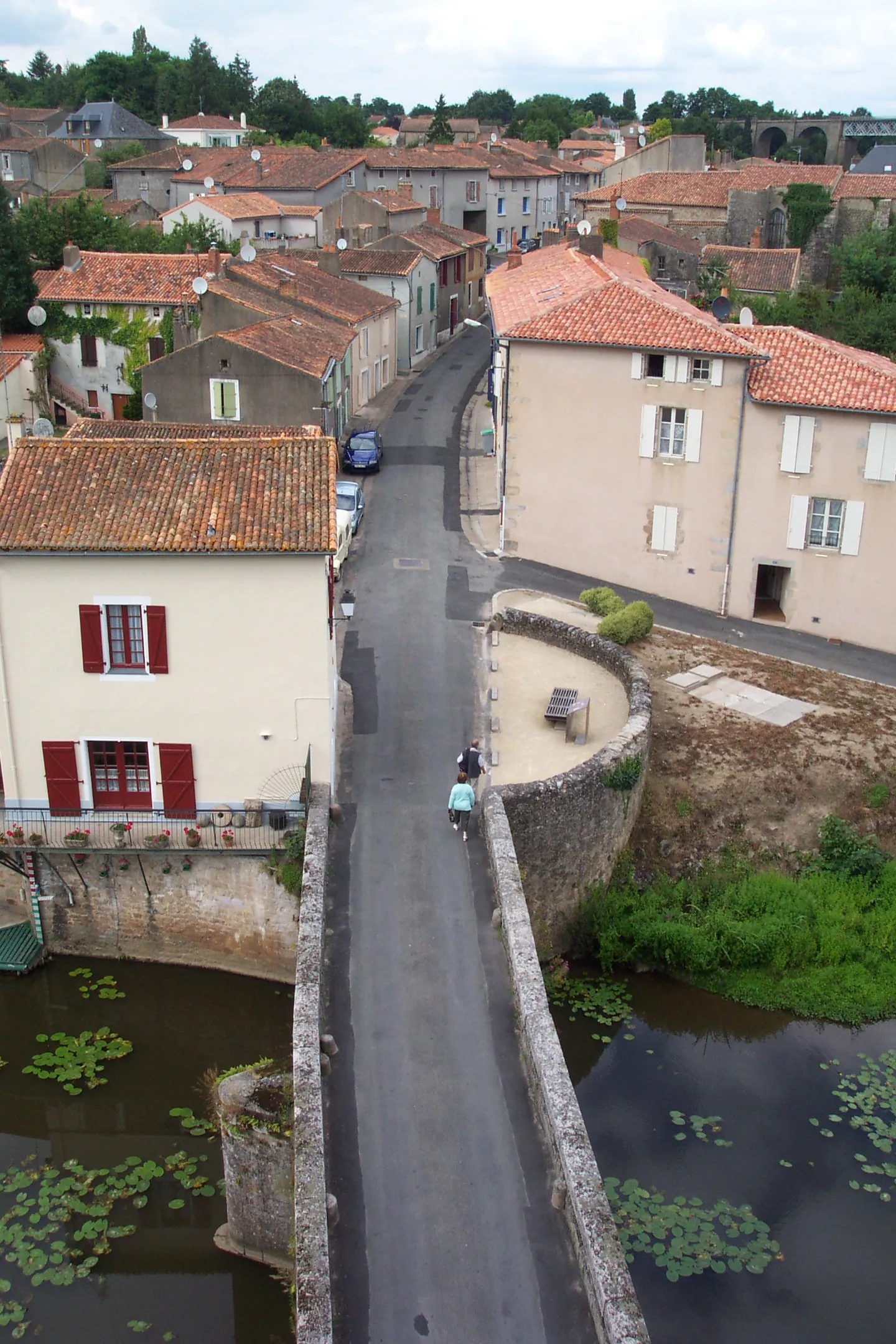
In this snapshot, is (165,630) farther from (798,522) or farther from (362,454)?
(362,454)

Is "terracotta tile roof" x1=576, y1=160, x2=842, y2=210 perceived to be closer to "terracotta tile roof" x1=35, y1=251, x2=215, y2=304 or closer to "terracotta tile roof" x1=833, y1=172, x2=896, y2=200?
"terracotta tile roof" x1=833, y1=172, x2=896, y2=200

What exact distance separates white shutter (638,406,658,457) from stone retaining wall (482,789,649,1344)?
51.8ft

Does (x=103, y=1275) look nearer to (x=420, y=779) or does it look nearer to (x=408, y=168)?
(x=420, y=779)

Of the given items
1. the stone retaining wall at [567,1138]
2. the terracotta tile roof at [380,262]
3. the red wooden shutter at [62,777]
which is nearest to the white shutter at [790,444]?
the stone retaining wall at [567,1138]

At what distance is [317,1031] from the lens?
51.2ft

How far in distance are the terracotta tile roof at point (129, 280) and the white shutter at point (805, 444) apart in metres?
23.6

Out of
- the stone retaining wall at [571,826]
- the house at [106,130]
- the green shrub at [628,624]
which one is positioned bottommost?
the stone retaining wall at [571,826]

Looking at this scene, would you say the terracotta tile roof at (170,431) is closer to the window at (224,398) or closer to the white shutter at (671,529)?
the window at (224,398)

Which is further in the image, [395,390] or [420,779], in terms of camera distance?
[395,390]

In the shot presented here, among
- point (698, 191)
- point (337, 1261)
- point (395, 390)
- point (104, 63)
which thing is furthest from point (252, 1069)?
point (104, 63)

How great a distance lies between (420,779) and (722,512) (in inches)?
521

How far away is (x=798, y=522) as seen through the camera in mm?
30734

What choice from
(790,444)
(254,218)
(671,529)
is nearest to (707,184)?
(254,218)

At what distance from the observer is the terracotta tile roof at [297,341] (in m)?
36.1
